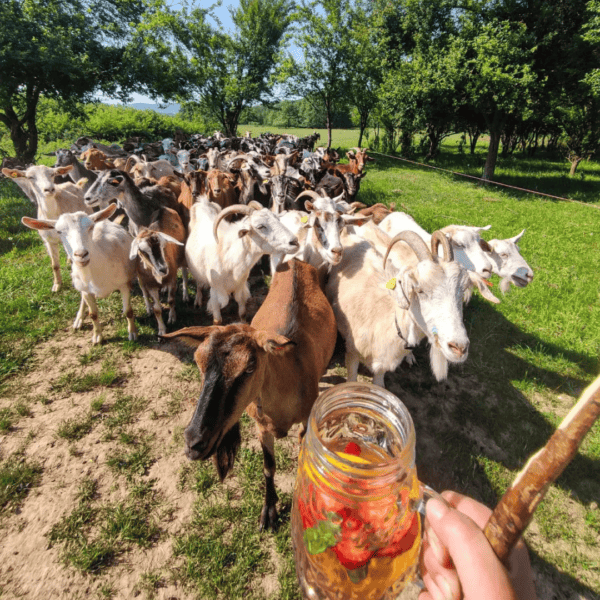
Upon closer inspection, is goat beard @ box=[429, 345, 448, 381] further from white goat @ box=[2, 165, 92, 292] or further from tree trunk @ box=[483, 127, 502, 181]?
tree trunk @ box=[483, 127, 502, 181]

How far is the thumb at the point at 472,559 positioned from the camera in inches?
32.1

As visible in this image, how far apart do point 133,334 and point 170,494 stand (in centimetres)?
279

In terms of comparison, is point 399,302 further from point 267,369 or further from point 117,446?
point 117,446

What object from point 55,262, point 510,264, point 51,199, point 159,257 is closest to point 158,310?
point 159,257

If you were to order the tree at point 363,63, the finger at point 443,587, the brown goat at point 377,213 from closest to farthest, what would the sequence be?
the finger at point 443,587 < the brown goat at point 377,213 < the tree at point 363,63

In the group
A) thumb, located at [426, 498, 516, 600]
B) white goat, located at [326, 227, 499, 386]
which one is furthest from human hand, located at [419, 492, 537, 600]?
white goat, located at [326, 227, 499, 386]

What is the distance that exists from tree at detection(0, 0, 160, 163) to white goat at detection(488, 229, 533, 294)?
18.7 meters

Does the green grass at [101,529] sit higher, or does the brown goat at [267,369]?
the brown goat at [267,369]

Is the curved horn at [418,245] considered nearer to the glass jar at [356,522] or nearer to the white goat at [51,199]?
the glass jar at [356,522]

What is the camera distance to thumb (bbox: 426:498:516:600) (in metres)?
0.82

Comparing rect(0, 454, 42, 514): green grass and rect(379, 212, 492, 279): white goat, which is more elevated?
rect(379, 212, 492, 279): white goat

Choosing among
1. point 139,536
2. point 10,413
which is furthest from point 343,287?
point 10,413

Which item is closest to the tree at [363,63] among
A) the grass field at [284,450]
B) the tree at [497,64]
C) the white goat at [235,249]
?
the tree at [497,64]

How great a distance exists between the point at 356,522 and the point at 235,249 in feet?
14.0
